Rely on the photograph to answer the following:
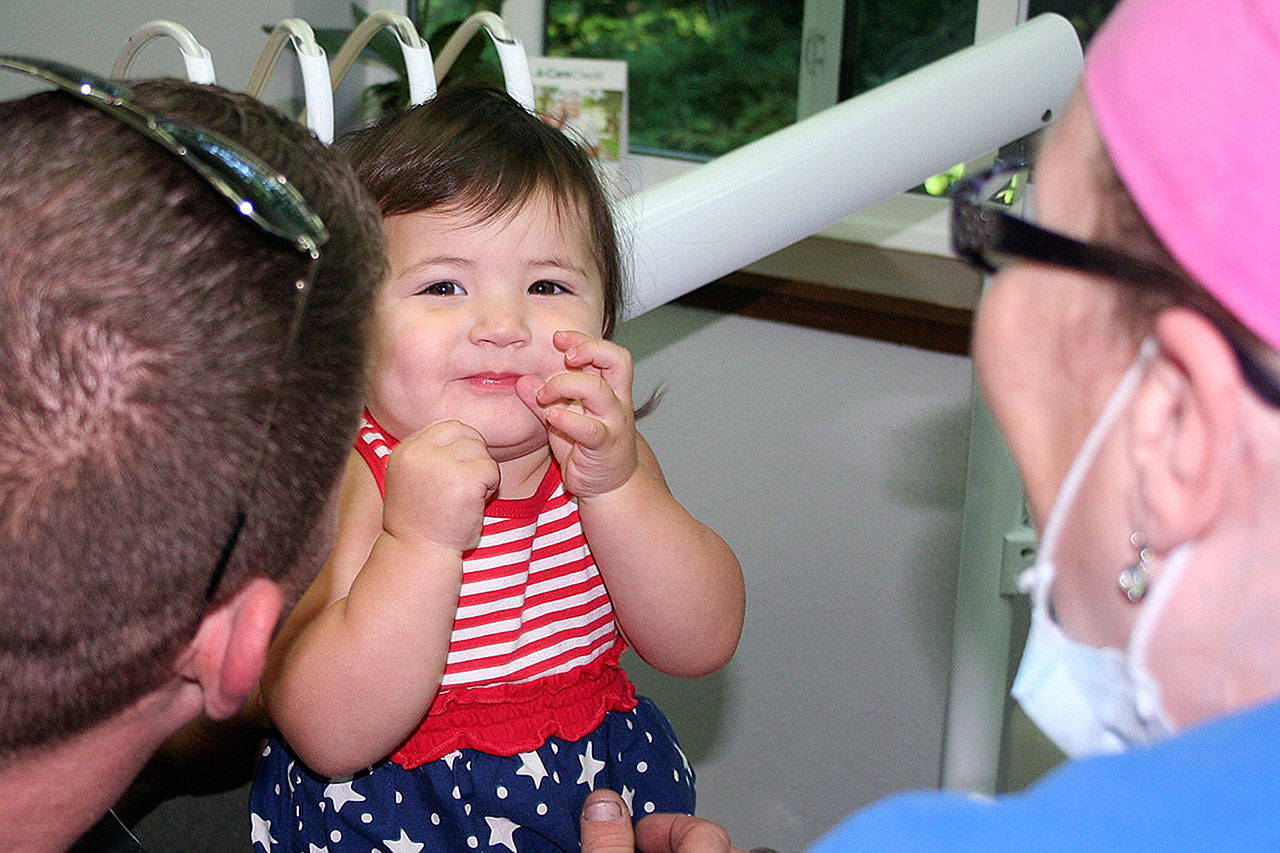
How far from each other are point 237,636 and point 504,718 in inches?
19.9

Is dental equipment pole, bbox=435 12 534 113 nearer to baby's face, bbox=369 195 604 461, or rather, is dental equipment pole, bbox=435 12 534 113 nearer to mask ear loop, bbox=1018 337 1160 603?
baby's face, bbox=369 195 604 461

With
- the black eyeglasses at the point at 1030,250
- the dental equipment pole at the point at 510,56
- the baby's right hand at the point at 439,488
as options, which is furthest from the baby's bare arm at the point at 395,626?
the black eyeglasses at the point at 1030,250

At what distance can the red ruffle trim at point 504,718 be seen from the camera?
3.83ft

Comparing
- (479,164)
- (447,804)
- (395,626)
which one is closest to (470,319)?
(479,164)

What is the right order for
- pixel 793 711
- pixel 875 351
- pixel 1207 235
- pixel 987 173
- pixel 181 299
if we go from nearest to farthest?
pixel 1207 235 < pixel 181 299 < pixel 987 173 < pixel 875 351 < pixel 793 711

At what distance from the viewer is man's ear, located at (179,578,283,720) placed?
2.32 ft

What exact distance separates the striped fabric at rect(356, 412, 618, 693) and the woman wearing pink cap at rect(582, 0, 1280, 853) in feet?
2.09

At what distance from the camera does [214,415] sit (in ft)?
2.07

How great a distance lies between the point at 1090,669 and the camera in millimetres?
646

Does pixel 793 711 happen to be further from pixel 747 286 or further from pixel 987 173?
pixel 987 173

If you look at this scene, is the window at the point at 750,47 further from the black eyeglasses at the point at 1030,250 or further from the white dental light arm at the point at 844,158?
the black eyeglasses at the point at 1030,250

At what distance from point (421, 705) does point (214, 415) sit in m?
0.51

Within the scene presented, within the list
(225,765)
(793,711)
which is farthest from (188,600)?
(793,711)

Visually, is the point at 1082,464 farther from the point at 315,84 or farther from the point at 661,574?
the point at 315,84
